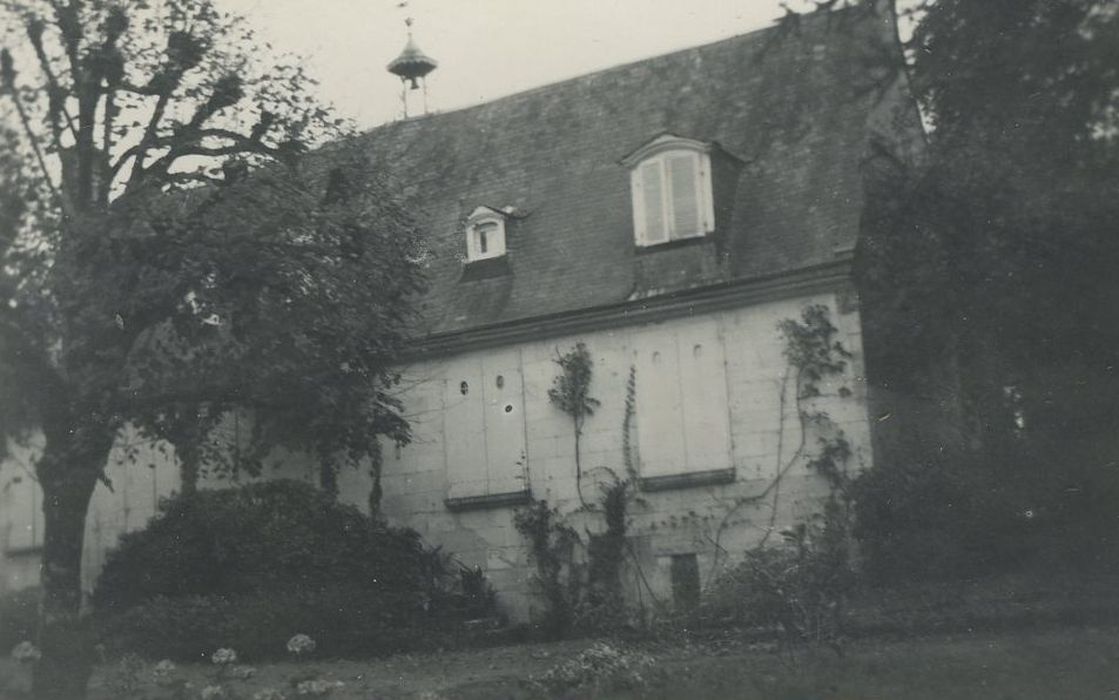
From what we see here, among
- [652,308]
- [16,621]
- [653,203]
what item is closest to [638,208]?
[653,203]

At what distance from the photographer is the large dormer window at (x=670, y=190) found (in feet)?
63.6

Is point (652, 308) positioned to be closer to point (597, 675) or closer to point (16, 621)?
point (597, 675)

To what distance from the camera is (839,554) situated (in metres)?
15.6

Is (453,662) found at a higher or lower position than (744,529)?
lower

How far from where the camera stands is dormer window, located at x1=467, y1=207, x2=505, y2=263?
853 inches

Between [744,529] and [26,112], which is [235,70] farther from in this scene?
[744,529]

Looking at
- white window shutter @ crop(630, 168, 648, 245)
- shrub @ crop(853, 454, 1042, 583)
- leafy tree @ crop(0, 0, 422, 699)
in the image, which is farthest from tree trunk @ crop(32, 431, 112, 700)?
shrub @ crop(853, 454, 1042, 583)

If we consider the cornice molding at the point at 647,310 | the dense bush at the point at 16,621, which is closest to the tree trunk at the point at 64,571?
the dense bush at the point at 16,621

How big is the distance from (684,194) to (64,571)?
10.1 meters

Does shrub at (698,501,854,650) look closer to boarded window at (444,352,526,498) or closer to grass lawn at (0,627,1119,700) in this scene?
grass lawn at (0,627,1119,700)

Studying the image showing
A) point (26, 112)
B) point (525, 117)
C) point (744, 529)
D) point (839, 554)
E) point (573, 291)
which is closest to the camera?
point (26, 112)

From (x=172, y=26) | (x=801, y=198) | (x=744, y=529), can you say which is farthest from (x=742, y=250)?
(x=172, y=26)

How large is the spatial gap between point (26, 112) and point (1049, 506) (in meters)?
12.2

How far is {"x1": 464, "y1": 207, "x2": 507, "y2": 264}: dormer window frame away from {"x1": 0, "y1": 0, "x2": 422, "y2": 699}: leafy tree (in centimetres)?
592
